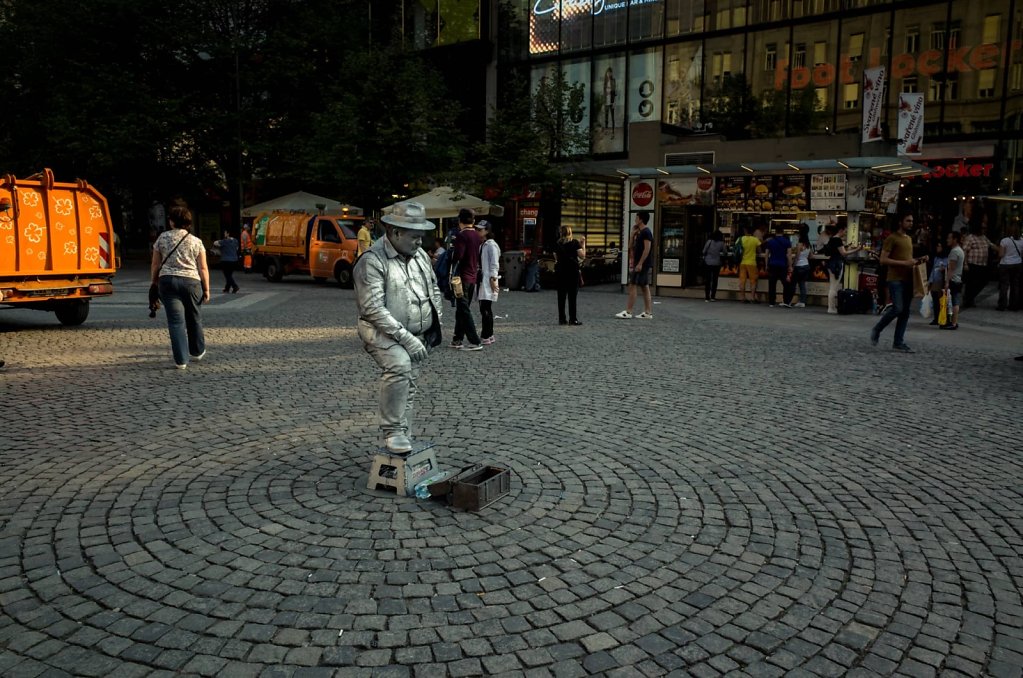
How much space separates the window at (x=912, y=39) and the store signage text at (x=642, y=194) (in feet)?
33.0

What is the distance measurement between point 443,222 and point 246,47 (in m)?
10.4

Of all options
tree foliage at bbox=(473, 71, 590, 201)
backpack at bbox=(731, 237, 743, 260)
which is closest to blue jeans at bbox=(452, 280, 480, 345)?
backpack at bbox=(731, 237, 743, 260)

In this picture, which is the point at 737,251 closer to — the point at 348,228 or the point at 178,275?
the point at 348,228

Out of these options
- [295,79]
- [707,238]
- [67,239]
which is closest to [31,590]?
[67,239]

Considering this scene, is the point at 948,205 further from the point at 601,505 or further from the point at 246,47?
the point at 246,47

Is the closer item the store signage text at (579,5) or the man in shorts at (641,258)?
the man in shorts at (641,258)

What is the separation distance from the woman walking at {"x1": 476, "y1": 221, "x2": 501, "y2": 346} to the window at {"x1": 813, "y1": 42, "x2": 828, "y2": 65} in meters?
18.6

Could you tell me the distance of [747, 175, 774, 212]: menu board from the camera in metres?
19.5

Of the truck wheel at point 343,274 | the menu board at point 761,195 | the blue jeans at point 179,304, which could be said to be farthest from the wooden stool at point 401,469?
the truck wheel at point 343,274

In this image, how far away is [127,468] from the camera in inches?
→ 207

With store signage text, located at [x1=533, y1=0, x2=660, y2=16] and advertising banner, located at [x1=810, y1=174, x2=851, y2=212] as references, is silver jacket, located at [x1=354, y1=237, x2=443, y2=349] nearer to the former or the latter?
advertising banner, located at [x1=810, y1=174, x2=851, y2=212]

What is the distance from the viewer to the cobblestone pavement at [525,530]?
309 centimetres

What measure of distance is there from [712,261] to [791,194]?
2.44 metres

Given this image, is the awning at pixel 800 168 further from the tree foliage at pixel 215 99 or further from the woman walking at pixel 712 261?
the tree foliage at pixel 215 99
